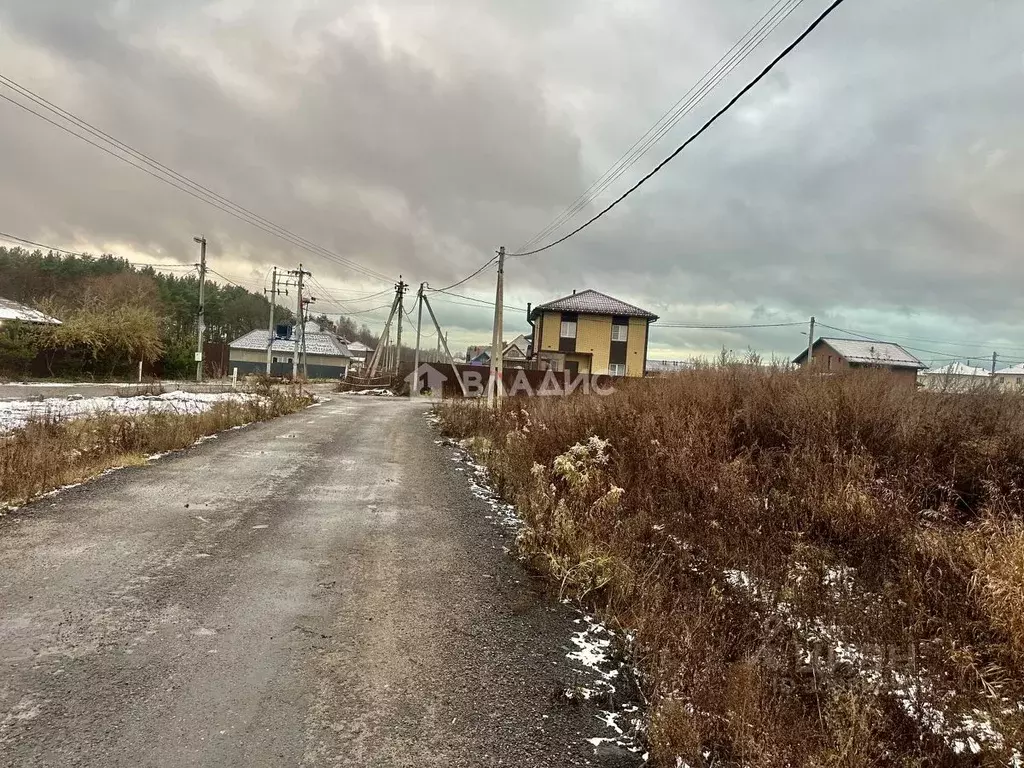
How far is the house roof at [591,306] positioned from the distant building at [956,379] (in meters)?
31.7

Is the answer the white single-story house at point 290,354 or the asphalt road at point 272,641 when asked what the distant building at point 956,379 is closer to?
the asphalt road at point 272,641

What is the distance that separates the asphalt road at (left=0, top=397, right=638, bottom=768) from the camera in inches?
92.0

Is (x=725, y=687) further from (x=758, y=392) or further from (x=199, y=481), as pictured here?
(x=199, y=481)

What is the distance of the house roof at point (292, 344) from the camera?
6462cm

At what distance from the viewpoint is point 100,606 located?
11.2 ft

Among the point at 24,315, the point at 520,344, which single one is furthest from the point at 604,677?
the point at 520,344

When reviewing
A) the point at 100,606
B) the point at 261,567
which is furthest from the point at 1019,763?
the point at 100,606

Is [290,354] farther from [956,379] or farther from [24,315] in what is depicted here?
[956,379]

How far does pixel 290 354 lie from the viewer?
64750 millimetres

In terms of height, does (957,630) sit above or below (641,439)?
below

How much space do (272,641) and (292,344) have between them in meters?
67.4

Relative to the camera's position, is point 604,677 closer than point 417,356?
Yes

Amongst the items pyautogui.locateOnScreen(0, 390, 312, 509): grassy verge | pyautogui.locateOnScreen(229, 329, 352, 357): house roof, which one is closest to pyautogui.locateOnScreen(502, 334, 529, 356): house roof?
pyautogui.locateOnScreen(229, 329, 352, 357): house roof

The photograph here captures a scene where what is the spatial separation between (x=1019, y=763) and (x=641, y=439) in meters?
4.50
